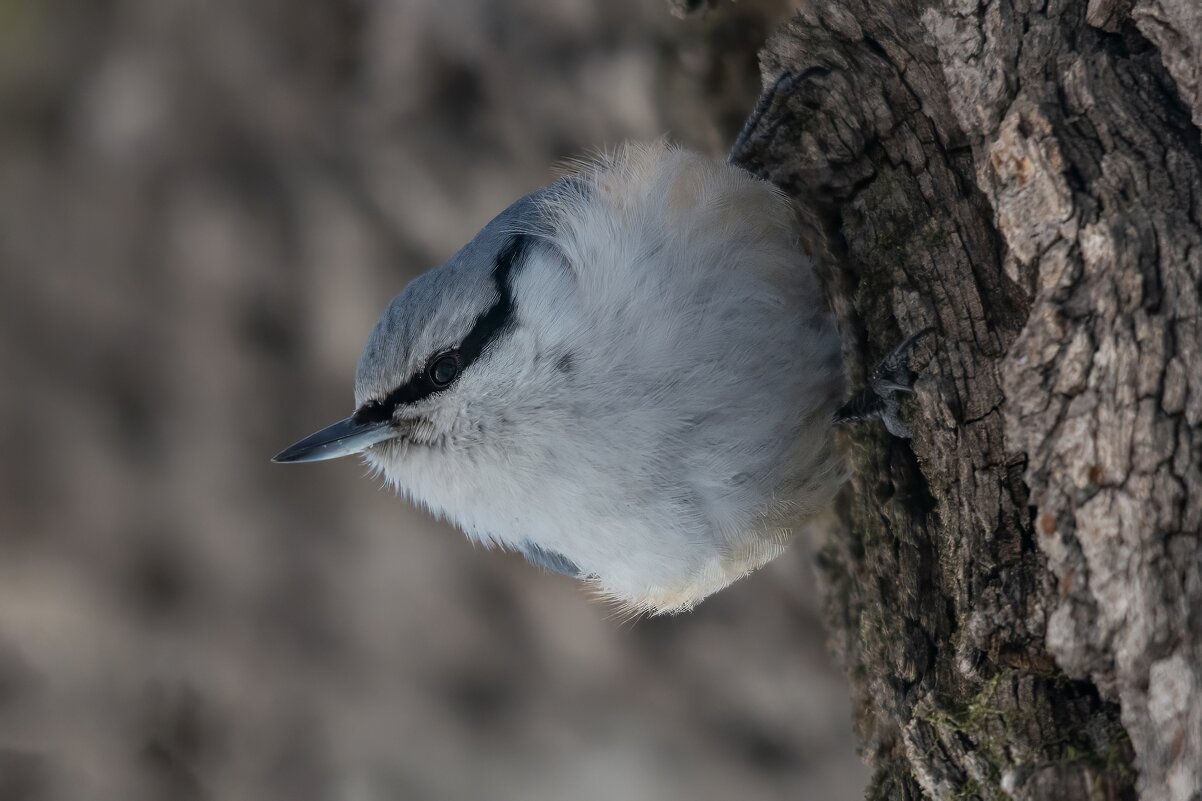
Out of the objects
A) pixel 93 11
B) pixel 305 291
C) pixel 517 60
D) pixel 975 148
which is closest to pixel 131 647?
pixel 305 291

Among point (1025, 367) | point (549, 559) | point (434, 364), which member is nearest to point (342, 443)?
point (434, 364)

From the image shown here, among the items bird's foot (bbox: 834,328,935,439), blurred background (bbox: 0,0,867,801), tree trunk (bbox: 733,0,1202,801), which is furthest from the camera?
blurred background (bbox: 0,0,867,801)

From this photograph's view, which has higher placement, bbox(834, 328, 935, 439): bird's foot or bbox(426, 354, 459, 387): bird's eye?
bbox(426, 354, 459, 387): bird's eye

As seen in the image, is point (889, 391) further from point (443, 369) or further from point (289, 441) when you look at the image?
point (289, 441)

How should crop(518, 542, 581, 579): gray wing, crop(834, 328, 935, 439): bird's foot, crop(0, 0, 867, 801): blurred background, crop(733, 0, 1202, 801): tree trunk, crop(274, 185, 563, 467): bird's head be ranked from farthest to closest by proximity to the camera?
1. crop(0, 0, 867, 801): blurred background
2. crop(518, 542, 581, 579): gray wing
3. crop(274, 185, 563, 467): bird's head
4. crop(834, 328, 935, 439): bird's foot
5. crop(733, 0, 1202, 801): tree trunk

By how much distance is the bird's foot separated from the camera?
66.1 inches

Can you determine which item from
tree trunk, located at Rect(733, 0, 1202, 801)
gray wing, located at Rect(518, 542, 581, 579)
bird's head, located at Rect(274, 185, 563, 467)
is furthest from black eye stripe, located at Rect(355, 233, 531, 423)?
tree trunk, located at Rect(733, 0, 1202, 801)

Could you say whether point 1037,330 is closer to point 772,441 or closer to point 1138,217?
point 1138,217

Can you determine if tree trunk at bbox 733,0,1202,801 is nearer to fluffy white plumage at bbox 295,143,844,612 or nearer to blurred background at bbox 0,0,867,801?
fluffy white plumage at bbox 295,143,844,612

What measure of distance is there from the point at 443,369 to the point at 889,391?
0.80m

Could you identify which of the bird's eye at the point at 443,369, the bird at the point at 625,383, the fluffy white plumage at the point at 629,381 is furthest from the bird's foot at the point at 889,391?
the bird's eye at the point at 443,369

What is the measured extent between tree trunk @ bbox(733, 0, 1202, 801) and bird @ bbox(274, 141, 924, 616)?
6.1 inches

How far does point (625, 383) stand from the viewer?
68.7 inches

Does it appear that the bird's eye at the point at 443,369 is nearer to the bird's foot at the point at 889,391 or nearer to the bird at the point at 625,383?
the bird at the point at 625,383
